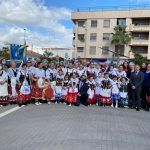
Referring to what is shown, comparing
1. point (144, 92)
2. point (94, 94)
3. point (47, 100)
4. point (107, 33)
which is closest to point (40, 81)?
point (47, 100)

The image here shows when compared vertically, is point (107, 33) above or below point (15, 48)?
above

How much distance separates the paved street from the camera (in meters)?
7.89

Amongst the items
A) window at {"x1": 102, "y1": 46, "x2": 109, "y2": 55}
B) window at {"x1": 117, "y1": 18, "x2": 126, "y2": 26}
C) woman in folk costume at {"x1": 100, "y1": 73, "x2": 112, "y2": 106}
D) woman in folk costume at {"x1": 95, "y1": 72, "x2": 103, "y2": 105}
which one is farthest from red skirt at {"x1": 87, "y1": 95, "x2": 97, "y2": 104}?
window at {"x1": 117, "y1": 18, "x2": 126, "y2": 26}

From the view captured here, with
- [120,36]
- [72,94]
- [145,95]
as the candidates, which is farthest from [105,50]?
[145,95]

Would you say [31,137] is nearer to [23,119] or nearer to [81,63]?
[23,119]

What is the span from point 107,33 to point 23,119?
65.5 metres

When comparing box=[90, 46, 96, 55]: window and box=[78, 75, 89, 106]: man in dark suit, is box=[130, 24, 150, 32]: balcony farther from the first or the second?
box=[78, 75, 89, 106]: man in dark suit

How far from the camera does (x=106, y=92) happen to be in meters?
15.7

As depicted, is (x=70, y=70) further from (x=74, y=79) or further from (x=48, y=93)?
(x=48, y=93)

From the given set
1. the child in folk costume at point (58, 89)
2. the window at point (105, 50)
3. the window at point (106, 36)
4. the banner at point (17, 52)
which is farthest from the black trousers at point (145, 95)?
the window at point (106, 36)

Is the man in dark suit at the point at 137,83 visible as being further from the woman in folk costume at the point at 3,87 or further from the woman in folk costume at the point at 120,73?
the woman in folk costume at the point at 3,87

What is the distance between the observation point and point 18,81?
1496 centimetres

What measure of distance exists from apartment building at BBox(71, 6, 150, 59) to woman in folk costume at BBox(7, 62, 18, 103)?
194ft

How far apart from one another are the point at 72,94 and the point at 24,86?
6.50ft
